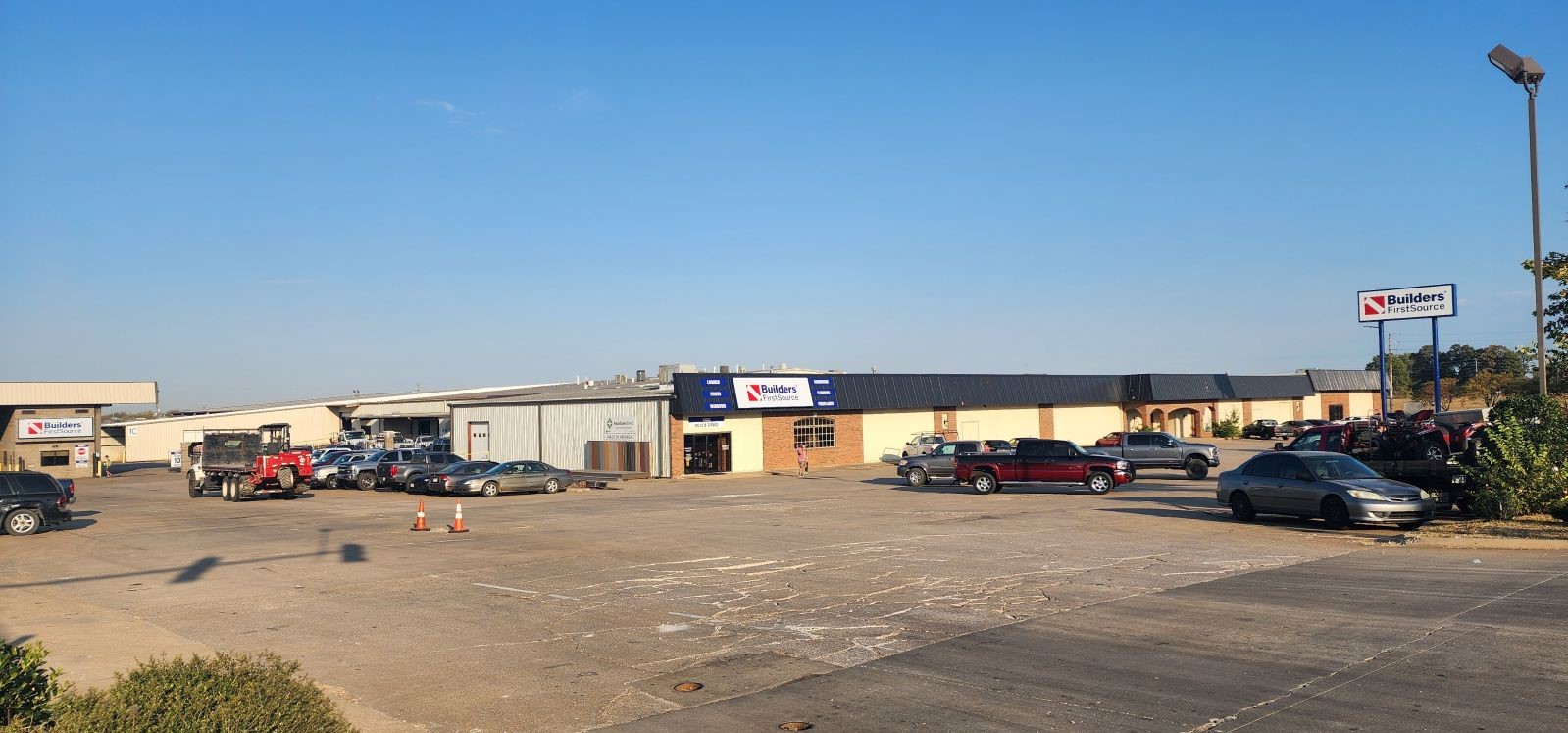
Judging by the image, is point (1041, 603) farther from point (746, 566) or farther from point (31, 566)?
point (31, 566)

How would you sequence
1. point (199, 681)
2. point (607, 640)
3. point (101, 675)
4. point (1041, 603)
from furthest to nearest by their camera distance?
point (1041, 603) < point (607, 640) < point (101, 675) < point (199, 681)

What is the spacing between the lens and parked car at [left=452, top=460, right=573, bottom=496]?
122 ft

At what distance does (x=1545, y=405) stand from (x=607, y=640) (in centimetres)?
1872

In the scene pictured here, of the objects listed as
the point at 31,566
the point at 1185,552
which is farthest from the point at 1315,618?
the point at 31,566

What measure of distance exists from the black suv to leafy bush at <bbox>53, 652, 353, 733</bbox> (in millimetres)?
23667

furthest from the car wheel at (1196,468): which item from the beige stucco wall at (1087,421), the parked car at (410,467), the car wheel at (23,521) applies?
the car wheel at (23,521)

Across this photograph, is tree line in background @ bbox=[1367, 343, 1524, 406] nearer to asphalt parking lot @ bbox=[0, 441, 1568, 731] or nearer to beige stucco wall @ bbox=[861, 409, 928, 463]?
beige stucco wall @ bbox=[861, 409, 928, 463]

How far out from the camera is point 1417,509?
1998 cm

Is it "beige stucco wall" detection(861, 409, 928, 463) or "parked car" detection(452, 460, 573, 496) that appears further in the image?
"beige stucco wall" detection(861, 409, 928, 463)

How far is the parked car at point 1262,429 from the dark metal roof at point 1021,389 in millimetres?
2879

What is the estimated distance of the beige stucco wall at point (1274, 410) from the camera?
253 ft

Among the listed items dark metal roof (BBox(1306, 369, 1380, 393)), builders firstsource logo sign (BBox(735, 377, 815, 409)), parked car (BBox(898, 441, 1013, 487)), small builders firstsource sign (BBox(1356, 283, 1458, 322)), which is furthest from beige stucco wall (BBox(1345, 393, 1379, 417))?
parked car (BBox(898, 441, 1013, 487))

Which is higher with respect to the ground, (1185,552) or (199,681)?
(199,681)

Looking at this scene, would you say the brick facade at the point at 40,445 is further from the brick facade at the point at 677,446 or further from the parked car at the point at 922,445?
the parked car at the point at 922,445
